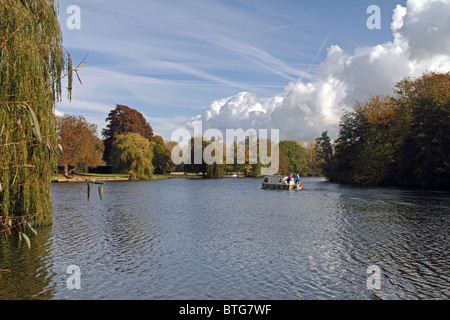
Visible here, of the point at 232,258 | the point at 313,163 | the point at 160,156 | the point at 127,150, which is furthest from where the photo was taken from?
the point at 313,163

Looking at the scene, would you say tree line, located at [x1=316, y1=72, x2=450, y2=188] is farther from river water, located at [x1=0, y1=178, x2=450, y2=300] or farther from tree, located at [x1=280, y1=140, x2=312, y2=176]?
tree, located at [x1=280, y1=140, x2=312, y2=176]

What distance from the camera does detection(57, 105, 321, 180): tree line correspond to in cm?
6172

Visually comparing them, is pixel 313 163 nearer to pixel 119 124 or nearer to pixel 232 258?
pixel 119 124

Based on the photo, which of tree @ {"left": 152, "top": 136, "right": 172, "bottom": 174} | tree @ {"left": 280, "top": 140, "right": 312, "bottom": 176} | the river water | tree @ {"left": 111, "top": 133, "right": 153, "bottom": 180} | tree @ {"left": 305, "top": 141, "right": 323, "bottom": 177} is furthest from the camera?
tree @ {"left": 305, "top": 141, "right": 323, "bottom": 177}

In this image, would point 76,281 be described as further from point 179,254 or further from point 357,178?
point 357,178

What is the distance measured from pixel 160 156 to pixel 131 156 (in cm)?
2595

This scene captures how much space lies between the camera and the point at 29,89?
44.4 ft

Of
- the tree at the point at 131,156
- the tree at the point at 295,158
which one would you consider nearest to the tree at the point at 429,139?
the tree at the point at 131,156

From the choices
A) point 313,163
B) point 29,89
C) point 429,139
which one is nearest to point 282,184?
point 429,139

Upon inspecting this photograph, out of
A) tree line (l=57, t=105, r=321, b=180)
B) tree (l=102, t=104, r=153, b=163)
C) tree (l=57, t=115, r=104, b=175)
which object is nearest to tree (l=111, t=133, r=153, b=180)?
tree line (l=57, t=105, r=321, b=180)

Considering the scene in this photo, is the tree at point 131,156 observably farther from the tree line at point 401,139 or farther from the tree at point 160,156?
the tree line at point 401,139

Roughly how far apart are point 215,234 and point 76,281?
7802 mm

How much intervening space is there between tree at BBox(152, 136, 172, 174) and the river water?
229ft

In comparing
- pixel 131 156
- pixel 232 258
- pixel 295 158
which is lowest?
pixel 232 258
